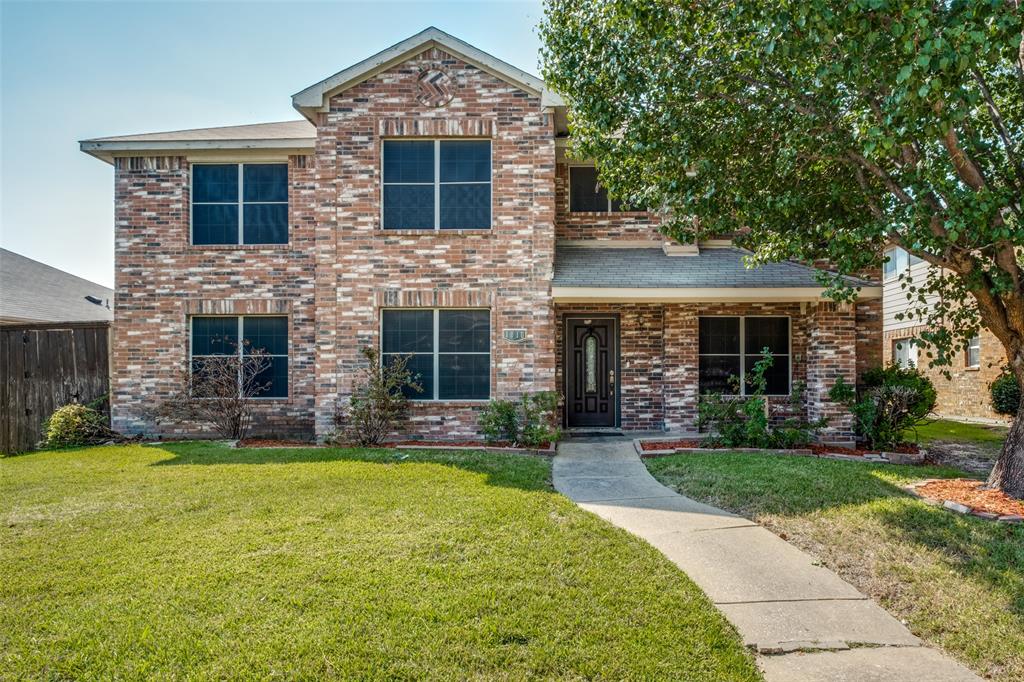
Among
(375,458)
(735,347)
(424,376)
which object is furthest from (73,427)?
(735,347)

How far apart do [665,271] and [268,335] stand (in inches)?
308

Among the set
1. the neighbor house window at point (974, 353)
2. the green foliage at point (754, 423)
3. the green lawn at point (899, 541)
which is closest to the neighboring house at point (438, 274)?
the green foliage at point (754, 423)

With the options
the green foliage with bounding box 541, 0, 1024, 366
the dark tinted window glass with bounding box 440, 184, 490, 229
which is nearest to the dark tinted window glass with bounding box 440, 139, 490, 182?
the dark tinted window glass with bounding box 440, 184, 490, 229

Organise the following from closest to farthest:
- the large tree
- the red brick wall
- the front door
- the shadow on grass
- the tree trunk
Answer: the large tree, the tree trunk, the shadow on grass, the front door, the red brick wall

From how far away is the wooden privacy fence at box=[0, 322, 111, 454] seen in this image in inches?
451

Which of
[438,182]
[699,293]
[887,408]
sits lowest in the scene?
[887,408]

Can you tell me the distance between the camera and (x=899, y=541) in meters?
5.41

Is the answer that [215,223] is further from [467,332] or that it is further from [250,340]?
[467,332]

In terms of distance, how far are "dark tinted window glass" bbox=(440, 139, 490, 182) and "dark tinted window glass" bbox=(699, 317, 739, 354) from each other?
5.18 metres

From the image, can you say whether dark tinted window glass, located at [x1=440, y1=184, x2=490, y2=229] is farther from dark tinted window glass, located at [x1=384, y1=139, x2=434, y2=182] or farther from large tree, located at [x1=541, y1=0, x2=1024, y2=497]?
large tree, located at [x1=541, y1=0, x2=1024, y2=497]

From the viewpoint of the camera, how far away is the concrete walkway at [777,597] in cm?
353

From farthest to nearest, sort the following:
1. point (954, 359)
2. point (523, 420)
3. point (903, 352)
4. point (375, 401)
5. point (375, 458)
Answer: point (903, 352), point (954, 359), point (523, 420), point (375, 401), point (375, 458)

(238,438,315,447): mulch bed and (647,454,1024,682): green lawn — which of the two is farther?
(238,438,315,447): mulch bed

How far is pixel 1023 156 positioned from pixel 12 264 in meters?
24.1
